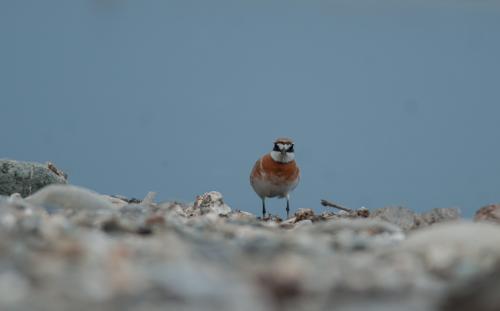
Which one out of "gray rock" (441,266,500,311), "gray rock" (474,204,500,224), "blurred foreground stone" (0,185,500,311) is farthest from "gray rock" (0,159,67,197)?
"gray rock" (441,266,500,311)

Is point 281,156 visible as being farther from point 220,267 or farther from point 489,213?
point 220,267

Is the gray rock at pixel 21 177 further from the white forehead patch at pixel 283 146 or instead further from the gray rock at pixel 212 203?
Result: the white forehead patch at pixel 283 146

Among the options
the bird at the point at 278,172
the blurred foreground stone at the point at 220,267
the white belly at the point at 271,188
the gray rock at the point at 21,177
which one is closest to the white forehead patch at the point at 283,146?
the bird at the point at 278,172

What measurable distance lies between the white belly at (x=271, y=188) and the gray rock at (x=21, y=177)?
15.2 ft

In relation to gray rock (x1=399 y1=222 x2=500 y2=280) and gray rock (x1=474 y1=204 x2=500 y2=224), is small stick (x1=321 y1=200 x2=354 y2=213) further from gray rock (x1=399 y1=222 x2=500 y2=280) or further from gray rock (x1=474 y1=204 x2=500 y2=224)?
gray rock (x1=399 y1=222 x2=500 y2=280)

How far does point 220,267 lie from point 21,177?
440 inches

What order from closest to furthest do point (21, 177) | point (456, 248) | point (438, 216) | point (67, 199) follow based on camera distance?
point (456, 248)
point (67, 199)
point (438, 216)
point (21, 177)

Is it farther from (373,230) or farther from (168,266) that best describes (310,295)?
(373,230)

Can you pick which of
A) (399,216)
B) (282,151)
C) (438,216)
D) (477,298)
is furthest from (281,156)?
(477,298)

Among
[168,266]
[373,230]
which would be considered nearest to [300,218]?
[373,230]

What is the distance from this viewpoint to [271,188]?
1950 centimetres

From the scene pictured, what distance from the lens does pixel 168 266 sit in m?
5.43

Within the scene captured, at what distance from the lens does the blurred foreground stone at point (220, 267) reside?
470 cm

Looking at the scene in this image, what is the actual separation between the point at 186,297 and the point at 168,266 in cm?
78
